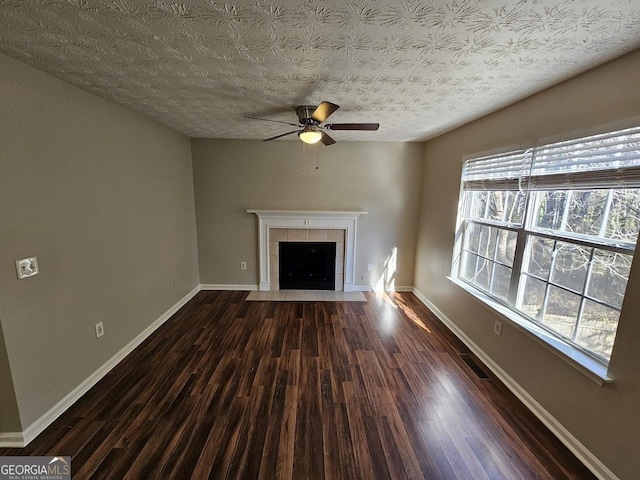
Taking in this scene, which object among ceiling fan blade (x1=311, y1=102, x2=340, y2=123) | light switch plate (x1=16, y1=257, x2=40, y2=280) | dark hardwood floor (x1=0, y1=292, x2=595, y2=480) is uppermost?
ceiling fan blade (x1=311, y1=102, x2=340, y2=123)

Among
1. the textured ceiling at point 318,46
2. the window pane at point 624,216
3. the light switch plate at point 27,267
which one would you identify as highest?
the textured ceiling at point 318,46

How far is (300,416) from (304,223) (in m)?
2.65

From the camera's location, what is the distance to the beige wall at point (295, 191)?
391 centimetres

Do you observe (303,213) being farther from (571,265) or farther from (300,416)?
(571,265)

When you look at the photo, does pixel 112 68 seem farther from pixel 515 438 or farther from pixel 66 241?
pixel 515 438

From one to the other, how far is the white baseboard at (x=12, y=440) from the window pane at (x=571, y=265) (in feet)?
12.1

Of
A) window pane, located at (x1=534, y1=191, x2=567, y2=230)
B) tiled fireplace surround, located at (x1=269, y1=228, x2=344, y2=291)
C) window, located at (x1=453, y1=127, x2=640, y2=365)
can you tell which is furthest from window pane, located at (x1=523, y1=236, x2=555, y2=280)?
tiled fireplace surround, located at (x1=269, y1=228, x2=344, y2=291)

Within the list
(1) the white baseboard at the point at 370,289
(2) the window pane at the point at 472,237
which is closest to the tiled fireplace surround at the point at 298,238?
(1) the white baseboard at the point at 370,289

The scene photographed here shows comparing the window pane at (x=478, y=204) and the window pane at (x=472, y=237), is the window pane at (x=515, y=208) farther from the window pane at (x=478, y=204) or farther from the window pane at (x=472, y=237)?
the window pane at (x=472, y=237)

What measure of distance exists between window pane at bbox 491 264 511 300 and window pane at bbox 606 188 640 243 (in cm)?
88

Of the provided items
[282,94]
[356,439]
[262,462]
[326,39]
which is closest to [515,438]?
[356,439]

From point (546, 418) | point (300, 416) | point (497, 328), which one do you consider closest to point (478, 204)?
point (497, 328)

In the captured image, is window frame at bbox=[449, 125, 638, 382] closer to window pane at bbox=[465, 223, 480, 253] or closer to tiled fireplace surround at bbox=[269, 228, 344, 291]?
window pane at bbox=[465, 223, 480, 253]

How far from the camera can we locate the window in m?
1.47
